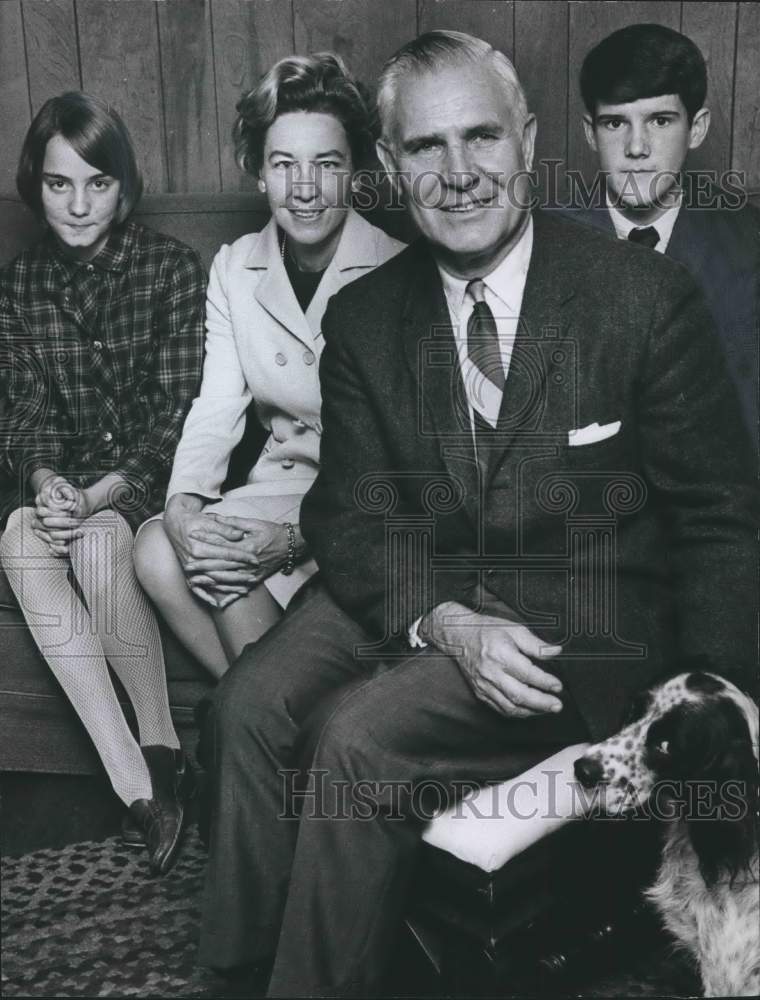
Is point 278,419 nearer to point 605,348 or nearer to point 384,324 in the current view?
point 384,324

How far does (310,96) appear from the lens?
Answer: 2.34 metres

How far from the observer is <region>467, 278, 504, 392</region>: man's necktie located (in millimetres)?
2010

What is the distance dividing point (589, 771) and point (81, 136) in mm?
1798

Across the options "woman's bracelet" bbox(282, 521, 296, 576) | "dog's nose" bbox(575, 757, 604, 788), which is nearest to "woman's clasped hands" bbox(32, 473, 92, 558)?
"woman's bracelet" bbox(282, 521, 296, 576)

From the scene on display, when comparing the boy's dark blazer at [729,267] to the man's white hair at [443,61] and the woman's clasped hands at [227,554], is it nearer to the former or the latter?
the man's white hair at [443,61]

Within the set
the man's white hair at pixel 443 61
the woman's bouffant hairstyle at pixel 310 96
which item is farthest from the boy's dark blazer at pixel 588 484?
the woman's bouffant hairstyle at pixel 310 96

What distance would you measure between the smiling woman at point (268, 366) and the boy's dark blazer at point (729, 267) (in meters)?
0.55

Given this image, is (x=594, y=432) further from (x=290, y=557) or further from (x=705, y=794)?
(x=290, y=557)

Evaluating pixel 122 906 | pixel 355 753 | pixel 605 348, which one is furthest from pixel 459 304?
pixel 122 906

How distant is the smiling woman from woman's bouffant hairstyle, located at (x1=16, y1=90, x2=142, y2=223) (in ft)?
0.97

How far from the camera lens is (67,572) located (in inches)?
99.5

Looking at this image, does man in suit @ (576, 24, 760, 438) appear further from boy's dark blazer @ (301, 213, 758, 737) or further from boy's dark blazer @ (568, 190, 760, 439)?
boy's dark blazer @ (301, 213, 758, 737)

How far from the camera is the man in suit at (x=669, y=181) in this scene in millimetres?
2238

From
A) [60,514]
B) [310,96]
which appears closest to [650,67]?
[310,96]
